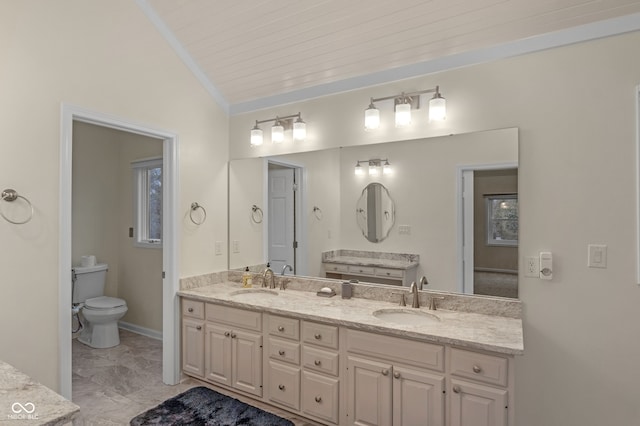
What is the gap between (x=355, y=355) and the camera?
221 centimetres

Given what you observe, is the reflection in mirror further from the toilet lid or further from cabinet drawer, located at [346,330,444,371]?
the toilet lid

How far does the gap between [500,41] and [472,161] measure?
0.74 metres

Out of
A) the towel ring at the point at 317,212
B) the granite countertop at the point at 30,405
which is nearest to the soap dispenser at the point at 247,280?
the towel ring at the point at 317,212

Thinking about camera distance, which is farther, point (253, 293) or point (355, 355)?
point (253, 293)

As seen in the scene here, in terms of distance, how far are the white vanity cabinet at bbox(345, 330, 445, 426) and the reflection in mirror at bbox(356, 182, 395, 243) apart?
0.84 m

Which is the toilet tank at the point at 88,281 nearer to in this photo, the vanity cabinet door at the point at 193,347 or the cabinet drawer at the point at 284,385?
the vanity cabinet door at the point at 193,347

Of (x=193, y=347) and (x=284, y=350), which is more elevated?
(x=284, y=350)

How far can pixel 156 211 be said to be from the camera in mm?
4430

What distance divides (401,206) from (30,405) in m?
2.24

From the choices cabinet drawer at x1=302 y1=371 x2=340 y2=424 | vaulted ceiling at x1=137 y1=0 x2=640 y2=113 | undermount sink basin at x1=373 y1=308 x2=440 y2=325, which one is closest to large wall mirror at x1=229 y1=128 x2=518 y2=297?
undermount sink basin at x1=373 y1=308 x2=440 y2=325

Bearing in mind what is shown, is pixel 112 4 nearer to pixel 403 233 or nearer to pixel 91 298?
pixel 403 233

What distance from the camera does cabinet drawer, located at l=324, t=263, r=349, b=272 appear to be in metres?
2.91

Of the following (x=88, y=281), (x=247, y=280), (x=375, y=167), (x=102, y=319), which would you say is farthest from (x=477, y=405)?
(x=88, y=281)

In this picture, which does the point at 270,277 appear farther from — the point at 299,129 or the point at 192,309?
the point at 299,129
